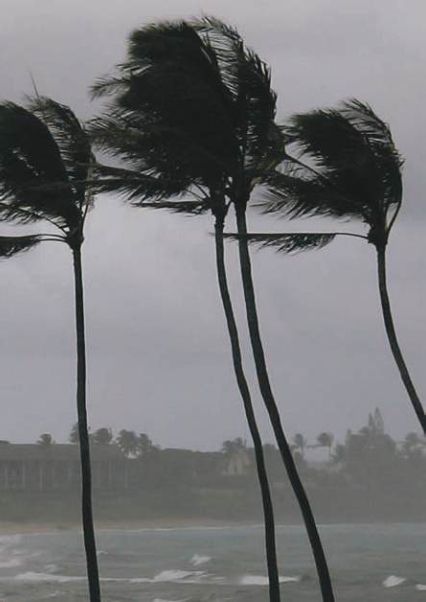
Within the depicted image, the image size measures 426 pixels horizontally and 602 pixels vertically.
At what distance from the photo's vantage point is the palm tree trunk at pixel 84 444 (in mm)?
28094

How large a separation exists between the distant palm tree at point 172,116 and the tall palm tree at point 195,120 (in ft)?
0.05

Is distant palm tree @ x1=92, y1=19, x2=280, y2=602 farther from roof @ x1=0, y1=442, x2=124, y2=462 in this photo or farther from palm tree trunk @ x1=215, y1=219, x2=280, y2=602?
roof @ x1=0, y1=442, x2=124, y2=462

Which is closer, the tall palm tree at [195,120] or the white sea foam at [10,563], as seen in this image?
the tall palm tree at [195,120]

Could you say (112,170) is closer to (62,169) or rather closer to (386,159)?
(62,169)

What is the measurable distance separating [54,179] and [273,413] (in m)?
5.85

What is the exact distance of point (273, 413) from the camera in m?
→ 26.8

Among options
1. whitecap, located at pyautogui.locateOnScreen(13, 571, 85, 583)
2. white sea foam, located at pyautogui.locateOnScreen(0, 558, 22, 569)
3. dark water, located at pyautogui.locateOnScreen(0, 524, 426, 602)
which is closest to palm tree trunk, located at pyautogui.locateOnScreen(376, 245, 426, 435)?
dark water, located at pyautogui.locateOnScreen(0, 524, 426, 602)

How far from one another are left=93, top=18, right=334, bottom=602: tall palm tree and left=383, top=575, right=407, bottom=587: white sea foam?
77961 millimetres

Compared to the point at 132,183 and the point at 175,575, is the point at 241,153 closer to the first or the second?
the point at 132,183

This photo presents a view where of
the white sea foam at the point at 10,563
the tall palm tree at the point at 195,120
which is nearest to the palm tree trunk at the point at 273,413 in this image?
the tall palm tree at the point at 195,120

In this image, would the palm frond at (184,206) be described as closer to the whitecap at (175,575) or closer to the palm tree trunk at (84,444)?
the palm tree trunk at (84,444)

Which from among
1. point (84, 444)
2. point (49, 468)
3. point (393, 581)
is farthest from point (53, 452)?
point (84, 444)

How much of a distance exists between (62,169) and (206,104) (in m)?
3.27

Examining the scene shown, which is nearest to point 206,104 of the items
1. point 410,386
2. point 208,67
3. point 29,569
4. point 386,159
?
point 208,67
